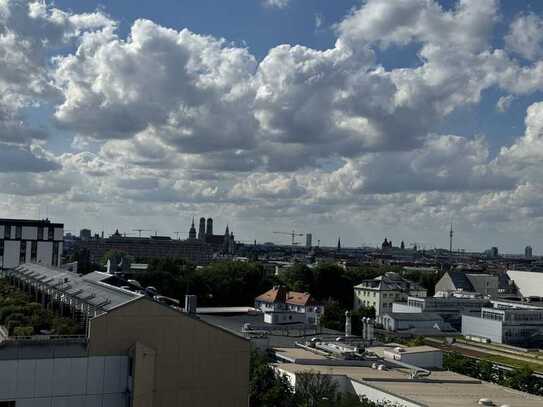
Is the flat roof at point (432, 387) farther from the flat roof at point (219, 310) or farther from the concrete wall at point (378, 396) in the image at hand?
the flat roof at point (219, 310)

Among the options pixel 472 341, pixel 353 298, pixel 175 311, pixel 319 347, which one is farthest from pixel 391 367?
pixel 353 298

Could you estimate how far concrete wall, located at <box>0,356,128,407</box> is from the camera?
23.9m

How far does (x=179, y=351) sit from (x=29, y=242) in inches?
3026

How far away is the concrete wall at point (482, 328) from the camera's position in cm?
7725

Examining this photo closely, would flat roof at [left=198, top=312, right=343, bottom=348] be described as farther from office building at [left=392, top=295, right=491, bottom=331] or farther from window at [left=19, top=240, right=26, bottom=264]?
window at [left=19, top=240, right=26, bottom=264]

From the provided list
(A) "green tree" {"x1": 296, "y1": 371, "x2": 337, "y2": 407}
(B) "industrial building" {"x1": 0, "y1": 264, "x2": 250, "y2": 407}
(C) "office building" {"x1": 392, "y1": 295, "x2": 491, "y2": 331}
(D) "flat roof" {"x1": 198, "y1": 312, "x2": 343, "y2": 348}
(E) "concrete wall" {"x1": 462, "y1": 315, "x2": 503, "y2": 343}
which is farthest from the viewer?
(C) "office building" {"x1": 392, "y1": 295, "x2": 491, "y2": 331}

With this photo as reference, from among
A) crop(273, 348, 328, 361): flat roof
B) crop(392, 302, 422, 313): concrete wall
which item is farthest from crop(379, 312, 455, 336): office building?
crop(273, 348, 328, 361): flat roof

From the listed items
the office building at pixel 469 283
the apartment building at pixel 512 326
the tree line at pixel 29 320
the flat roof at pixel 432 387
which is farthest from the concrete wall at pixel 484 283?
the tree line at pixel 29 320

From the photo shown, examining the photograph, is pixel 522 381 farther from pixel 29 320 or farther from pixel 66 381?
pixel 29 320

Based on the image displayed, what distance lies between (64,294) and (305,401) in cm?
1811

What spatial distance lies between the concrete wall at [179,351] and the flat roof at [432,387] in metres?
9.33

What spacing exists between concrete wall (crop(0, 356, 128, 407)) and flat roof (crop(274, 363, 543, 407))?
13781 mm

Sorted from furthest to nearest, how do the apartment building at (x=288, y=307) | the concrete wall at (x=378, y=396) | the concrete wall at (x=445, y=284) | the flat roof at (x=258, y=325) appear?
the concrete wall at (x=445, y=284), the apartment building at (x=288, y=307), the flat roof at (x=258, y=325), the concrete wall at (x=378, y=396)

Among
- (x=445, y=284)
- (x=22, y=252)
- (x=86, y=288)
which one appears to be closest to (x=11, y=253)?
(x=22, y=252)
